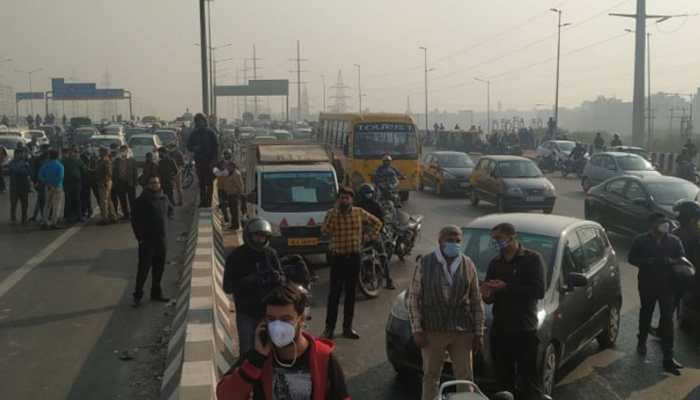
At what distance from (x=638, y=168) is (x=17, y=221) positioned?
18.5m

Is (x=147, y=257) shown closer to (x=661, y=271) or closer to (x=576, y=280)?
(x=576, y=280)

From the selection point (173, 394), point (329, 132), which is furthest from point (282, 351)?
point (329, 132)

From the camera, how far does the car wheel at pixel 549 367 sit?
6961 mm

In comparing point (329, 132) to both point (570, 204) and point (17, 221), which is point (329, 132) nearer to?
point (570, 204)

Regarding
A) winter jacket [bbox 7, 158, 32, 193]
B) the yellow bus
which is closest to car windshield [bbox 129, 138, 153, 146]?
the yellow bus

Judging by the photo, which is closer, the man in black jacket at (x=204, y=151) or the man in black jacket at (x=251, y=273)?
the man in black jacket at (x=251, y=273)

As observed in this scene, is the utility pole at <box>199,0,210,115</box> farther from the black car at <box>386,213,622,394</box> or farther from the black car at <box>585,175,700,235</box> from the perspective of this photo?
the black car at <box>386,213,622,394</box>

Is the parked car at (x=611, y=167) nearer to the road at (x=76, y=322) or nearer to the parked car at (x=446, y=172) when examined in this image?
the parked car at (x=446, y=172)

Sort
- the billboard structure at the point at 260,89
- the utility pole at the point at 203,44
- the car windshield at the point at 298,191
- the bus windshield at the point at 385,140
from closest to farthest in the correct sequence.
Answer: the car windshield at the point at 298,191
the utility pole at the point at 203,44
the bus windshield at the point at 385,140
the billboard structure at the point at 260,89

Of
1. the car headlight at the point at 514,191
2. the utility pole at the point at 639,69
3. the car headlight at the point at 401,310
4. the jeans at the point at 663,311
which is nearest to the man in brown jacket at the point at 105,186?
the car headlight at the point at 514,191

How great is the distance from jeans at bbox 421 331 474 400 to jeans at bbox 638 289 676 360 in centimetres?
295

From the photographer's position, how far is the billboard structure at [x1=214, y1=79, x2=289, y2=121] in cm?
12044

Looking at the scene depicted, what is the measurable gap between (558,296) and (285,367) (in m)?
4.58

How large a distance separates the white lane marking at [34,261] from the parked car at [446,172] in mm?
12931
